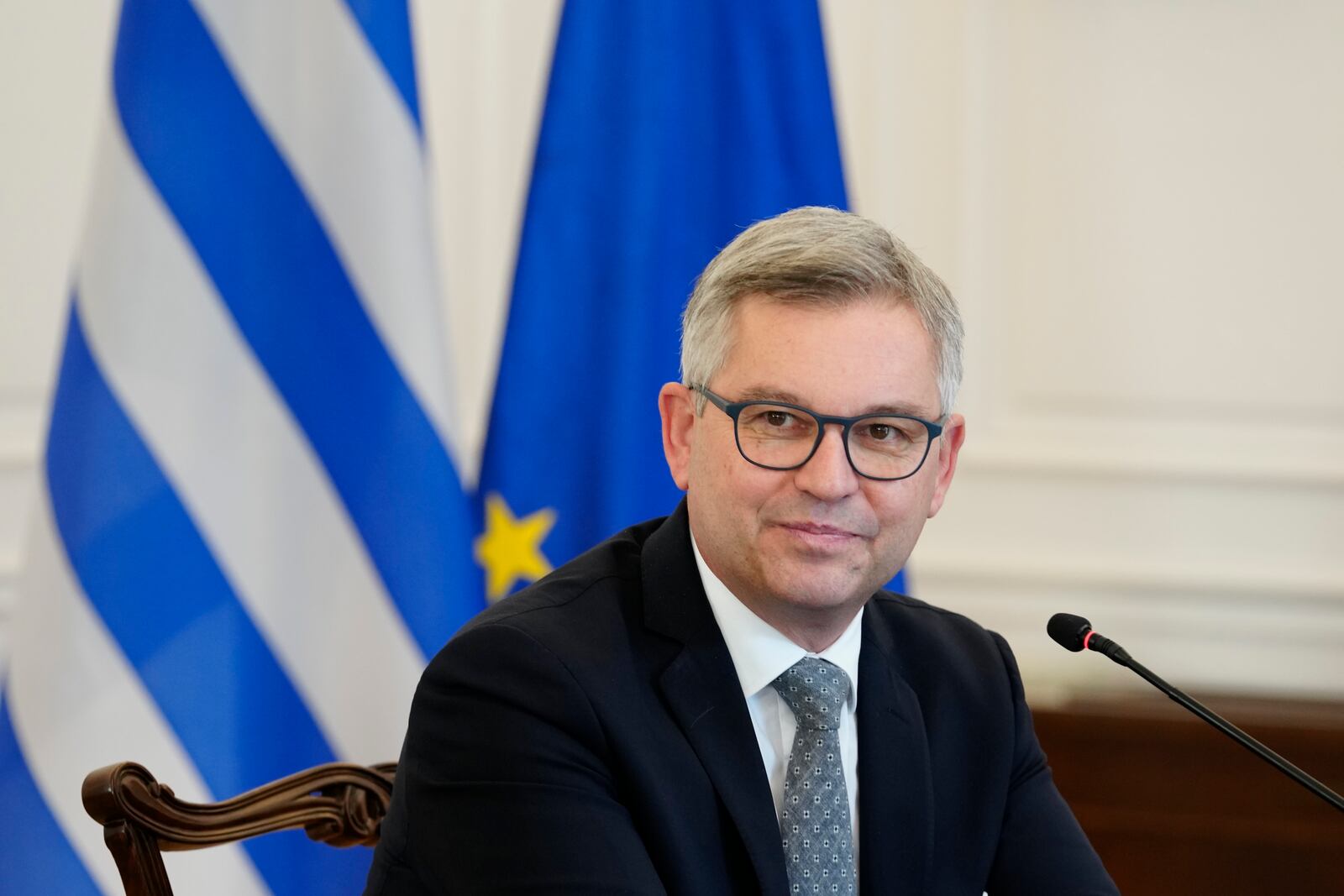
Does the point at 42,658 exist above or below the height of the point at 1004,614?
above

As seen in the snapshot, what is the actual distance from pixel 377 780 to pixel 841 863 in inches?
25.8

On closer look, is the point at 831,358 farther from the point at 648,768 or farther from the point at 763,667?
the point at 648,768

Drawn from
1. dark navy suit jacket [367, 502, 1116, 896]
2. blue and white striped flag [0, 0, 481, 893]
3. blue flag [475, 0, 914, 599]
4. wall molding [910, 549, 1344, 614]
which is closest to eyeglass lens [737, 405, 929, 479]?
dark navy suit jacket [367, 502, 1116, 896]

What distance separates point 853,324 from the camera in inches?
60.6

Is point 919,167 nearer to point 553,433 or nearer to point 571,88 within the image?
point 571,88

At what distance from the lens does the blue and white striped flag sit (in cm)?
224

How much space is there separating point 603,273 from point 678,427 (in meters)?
1.10

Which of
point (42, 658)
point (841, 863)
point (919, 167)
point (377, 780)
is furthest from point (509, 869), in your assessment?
point (919, 167)

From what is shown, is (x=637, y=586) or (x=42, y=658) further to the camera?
(x=42, y=658)

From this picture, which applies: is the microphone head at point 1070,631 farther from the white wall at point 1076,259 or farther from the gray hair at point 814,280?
the white wall at point 1076,259

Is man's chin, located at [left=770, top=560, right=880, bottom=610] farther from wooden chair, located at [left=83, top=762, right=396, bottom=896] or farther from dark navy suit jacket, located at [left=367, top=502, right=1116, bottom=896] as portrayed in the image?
wooden chair, located at [left=83, top=762, right=396, bottom=896]

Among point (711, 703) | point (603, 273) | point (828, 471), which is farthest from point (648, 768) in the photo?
point (603, 273)

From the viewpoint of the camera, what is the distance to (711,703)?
158cm

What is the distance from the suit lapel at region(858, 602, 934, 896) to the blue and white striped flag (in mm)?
933
